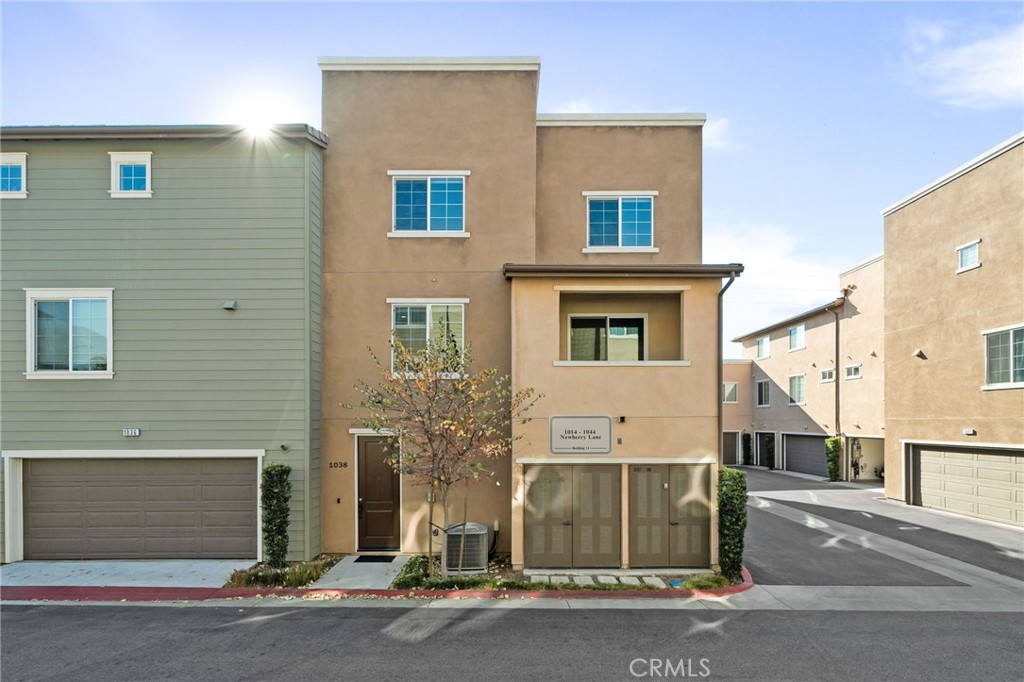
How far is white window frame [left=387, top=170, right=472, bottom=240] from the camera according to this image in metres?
13.5

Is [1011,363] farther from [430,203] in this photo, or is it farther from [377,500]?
[377,500]

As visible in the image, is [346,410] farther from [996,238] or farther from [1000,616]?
[996,238]

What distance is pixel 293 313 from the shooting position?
41.1 feet

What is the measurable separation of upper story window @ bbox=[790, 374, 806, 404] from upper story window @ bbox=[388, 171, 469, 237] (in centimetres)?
2579

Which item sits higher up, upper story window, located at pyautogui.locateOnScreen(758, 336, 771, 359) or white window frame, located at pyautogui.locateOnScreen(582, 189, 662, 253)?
white window frame, located at pyautogui.locateOnScreen(582, 189, 662, 253)

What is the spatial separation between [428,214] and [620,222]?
489 centimetres

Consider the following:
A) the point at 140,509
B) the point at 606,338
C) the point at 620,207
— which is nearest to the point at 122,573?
the point at 140,509

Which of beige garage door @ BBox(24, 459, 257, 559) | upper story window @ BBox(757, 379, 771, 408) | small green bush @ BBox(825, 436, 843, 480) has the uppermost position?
upper story window @ BBox(757, 379, 771, 408)

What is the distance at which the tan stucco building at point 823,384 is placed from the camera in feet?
85.4

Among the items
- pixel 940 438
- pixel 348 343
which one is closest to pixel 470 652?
pixel 348 343

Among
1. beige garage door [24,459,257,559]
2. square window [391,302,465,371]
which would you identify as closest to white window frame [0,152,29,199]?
beige garage door [24,459,257,559]

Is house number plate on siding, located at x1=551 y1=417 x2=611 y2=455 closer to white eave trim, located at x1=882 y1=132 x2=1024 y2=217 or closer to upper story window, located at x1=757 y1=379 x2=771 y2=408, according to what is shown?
white eave trim, located at x1=882 y1=132 x2=1024 y2=217

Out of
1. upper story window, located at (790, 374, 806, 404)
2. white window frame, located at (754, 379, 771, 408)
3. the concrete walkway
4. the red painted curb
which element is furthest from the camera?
white window frame, located at (754, 379, 771, 408)

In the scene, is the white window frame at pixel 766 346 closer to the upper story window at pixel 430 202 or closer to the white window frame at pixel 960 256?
the white window frame at pixel 960 256
